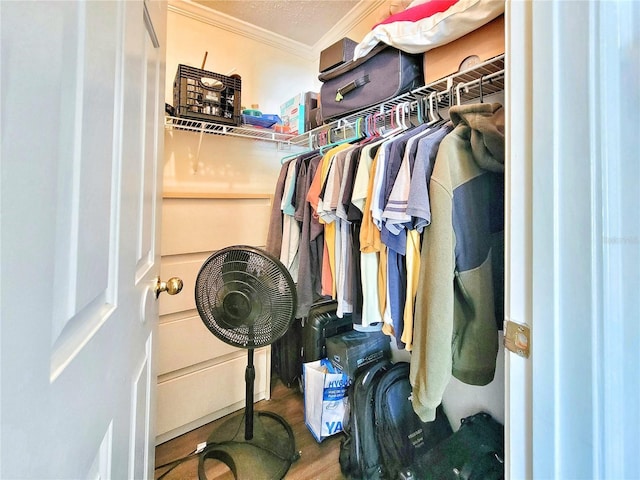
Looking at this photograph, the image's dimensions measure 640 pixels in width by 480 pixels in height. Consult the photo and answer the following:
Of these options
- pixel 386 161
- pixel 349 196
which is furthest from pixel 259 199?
pixel 386 161

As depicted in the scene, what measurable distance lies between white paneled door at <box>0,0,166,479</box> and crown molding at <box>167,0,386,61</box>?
5.19ft

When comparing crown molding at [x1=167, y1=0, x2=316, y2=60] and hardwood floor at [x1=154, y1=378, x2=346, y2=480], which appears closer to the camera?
hardwood floor at [x1=154, y1=378, x2=346, y2=480]

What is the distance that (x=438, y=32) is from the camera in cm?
98

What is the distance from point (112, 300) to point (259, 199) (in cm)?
129

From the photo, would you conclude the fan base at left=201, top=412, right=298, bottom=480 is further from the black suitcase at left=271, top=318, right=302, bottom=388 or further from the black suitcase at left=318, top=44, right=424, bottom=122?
the black suitcase at left=318, top=44, right=424, bottom=122

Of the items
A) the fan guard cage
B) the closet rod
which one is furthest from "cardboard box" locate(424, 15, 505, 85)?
the fan guard cage

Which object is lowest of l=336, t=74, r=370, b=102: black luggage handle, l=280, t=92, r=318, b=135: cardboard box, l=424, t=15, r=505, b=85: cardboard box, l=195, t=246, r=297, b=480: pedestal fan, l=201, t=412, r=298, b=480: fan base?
l=201, t=412, r=298, b=480: fan base

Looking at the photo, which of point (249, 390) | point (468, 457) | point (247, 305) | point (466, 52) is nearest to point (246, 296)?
point (247, 305)

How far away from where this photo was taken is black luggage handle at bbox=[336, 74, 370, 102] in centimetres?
129

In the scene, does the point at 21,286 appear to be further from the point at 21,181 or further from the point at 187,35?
the point at 187,35

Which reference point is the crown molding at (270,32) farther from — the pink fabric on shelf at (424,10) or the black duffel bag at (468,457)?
the black duffel bag at (468,457)

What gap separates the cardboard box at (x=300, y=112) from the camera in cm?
178

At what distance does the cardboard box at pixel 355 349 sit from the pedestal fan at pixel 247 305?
0.44 metres

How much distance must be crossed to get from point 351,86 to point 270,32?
1156 millimetres
